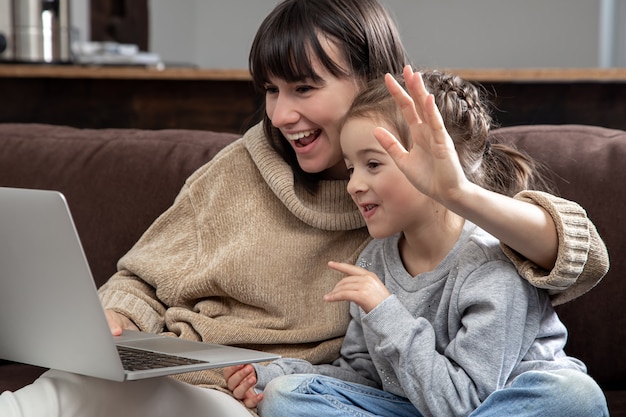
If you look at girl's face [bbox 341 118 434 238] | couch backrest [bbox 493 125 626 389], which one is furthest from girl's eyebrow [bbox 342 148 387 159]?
couch backrest [bbox 493 125 626 389]

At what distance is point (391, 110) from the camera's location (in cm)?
140

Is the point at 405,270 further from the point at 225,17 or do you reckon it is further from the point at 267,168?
the point at 225,17

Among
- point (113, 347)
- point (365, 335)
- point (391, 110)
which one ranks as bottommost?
point (365, 335)

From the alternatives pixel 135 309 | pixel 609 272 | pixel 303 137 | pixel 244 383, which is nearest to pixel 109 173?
pixel 135 309

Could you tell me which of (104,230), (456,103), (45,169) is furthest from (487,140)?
(45,169)

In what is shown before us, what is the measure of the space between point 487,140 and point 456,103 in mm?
86

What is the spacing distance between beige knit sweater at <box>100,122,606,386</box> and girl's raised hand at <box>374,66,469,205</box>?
0.38 meters

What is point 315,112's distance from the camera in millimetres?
1544

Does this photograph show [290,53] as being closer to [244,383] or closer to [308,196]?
[308,196]

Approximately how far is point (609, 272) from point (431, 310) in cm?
44

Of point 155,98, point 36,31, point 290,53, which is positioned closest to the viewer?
point 290,53

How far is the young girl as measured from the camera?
1.26 metres

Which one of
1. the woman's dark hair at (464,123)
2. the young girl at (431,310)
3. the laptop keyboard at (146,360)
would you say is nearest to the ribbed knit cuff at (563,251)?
the young girl at (431,310)

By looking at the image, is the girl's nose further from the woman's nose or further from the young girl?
the woman's nose
